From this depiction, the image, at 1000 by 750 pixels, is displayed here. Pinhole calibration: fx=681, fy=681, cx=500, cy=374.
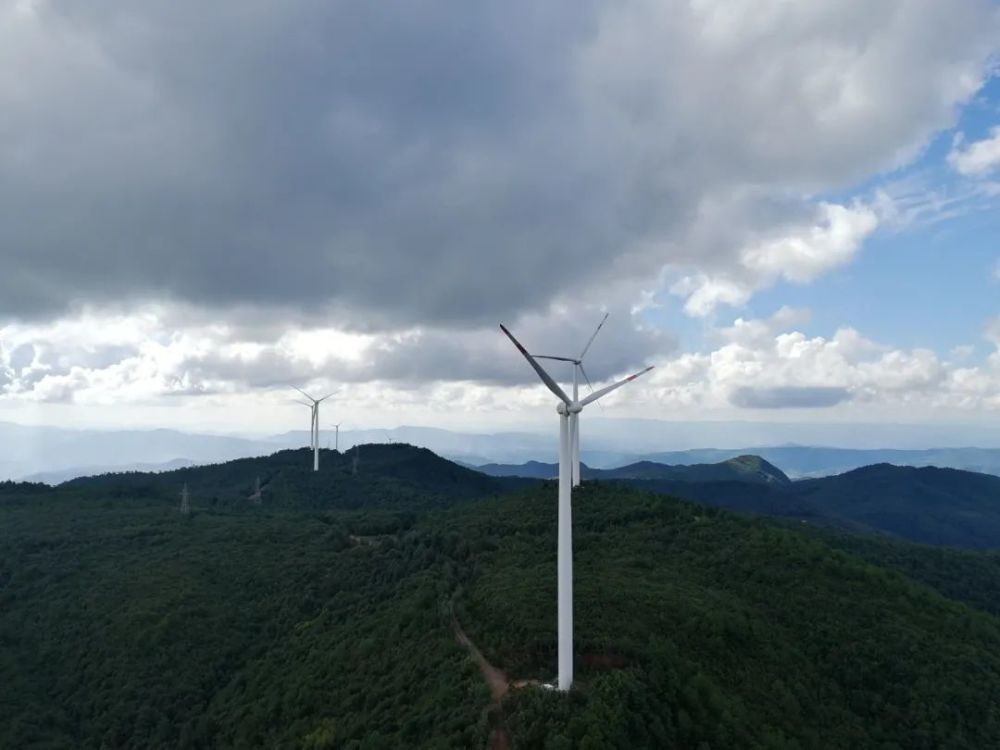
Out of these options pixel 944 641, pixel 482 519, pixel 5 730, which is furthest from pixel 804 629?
pixel 5 730

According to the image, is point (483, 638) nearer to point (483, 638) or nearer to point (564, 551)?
point (483, 638)

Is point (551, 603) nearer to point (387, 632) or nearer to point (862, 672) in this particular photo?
point (387, 632)

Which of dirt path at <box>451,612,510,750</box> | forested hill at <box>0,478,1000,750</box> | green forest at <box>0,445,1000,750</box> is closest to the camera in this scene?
dirt path at <box>451,612,510,750</box>

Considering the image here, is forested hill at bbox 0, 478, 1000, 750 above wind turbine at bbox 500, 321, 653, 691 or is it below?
below

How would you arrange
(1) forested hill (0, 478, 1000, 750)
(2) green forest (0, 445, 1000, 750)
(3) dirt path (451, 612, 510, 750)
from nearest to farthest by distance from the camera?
1. (3) dirt path (451, 612, 510, 750)
2. (2) green forest (0, 445, 1000, 750)
3. (1) forested hill (0, 478, 1000, 750)

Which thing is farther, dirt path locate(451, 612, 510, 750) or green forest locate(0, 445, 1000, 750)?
green forest locate(0, 445, 1000, 750)
